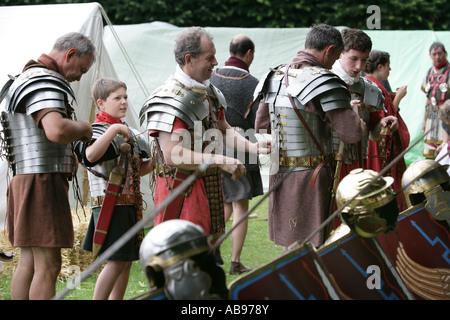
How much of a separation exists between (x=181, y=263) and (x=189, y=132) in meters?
1.47

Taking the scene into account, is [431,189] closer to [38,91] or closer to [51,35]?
[38,91]

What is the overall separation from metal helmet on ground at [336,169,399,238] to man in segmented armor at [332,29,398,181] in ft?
4.76

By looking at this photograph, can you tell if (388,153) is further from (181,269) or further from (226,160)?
(181,269)

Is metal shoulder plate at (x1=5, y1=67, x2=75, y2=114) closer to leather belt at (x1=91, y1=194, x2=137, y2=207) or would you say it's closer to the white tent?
leather belt at (x1=91, y1=194, x2=137, y2=207)

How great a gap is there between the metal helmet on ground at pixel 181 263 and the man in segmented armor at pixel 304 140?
1805 millimetres

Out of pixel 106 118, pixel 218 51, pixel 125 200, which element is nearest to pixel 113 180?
pixel 125 200

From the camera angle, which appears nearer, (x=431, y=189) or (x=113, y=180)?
(x=431, y=189)

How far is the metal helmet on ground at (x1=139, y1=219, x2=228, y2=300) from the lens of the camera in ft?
6.11

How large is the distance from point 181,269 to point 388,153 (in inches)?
148

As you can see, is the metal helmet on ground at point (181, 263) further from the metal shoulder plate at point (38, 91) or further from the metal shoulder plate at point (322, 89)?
the metal shoulder plate at point (322, 89)

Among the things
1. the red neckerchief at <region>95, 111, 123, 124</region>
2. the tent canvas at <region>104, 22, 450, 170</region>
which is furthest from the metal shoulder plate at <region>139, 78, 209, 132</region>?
the tent canvas at <region>104, 22, 450, 170</region>

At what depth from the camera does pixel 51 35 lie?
21.4 feet

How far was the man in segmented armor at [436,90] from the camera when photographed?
10.4 metres
